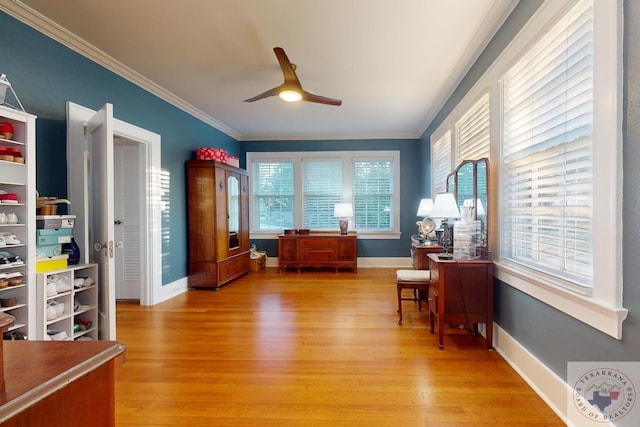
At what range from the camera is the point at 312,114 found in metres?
4.80

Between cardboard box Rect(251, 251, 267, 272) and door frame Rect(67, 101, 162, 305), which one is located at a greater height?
door frame Rect(67, 101, 162, 305)

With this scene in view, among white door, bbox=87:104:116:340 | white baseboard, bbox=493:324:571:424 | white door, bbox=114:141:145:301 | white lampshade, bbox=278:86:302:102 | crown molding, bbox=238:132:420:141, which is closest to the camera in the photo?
white baseboard, bbox=493:324:571:424

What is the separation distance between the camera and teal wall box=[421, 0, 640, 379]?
1.23 m

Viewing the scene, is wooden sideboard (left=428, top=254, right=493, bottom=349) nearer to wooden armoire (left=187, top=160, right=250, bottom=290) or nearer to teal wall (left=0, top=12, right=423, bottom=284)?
wooden armoire (left=187, top=160, right=250, bottom=290)

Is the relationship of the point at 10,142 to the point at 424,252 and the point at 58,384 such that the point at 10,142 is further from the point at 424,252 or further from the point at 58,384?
the point at 424,252

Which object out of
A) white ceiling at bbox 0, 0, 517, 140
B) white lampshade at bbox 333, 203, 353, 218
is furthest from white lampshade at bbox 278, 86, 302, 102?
white lampshade at bbox 333, 203, 353, 218

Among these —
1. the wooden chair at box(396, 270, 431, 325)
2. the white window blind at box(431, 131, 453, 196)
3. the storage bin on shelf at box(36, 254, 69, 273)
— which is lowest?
the wooden chair at box(396, 270, 431, 325)

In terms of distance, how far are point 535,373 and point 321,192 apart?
4728mm

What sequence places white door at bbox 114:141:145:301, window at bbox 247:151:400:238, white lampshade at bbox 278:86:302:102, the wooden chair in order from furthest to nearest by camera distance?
1. window at bbox 247:151:400:238
2. white door at bbox 114:141:145:301
3. the wooden chair
4. white lampshade at bbox 278:86:302:102

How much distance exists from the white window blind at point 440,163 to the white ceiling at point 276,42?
1.78 ft

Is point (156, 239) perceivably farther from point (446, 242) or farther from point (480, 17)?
point (480, 17)

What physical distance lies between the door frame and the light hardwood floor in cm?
43

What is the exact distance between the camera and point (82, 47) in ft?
8.95

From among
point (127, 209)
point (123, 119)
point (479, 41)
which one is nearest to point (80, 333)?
point (127, 209)
